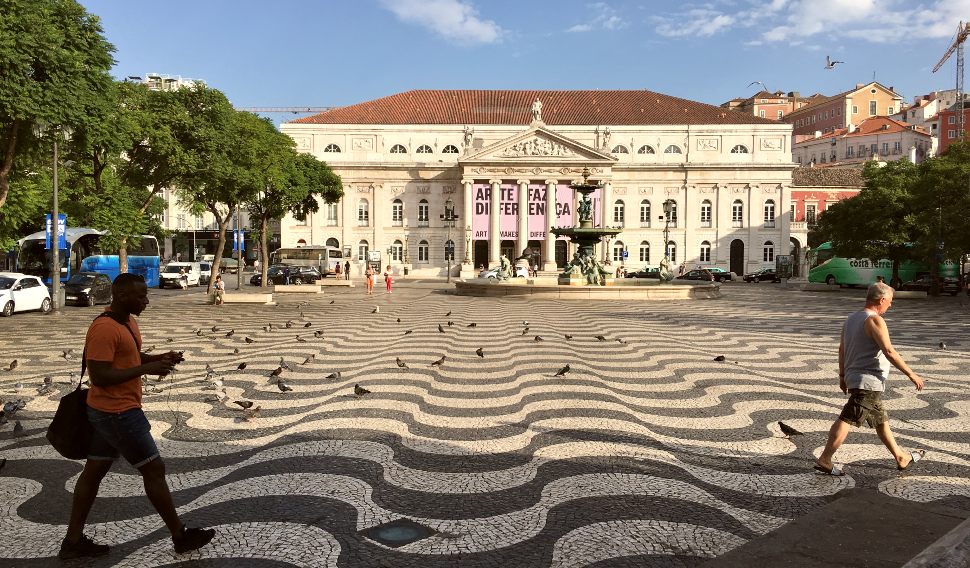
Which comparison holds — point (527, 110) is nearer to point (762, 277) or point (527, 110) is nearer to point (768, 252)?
point (768, 252)

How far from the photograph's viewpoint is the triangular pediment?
202ft

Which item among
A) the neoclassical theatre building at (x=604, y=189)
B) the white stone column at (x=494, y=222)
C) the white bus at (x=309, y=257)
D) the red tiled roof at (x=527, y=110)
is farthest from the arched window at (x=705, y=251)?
the white bus at (x=309, y=257)

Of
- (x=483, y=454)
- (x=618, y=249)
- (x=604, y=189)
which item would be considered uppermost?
(x=604, y=189)

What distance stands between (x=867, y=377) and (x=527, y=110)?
67.7 metres

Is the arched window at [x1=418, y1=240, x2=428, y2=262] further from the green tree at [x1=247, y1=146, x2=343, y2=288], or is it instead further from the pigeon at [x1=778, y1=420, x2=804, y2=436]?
the pigeon at [x1=778, y1=420, x2=804, y2=436]

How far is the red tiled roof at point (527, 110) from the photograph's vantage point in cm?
6681

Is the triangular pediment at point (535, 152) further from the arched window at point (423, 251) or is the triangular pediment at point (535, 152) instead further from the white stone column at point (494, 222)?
the arched window at point (423, 251)

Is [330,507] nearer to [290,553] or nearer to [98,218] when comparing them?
[290,553]

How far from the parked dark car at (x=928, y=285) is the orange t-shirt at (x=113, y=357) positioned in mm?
37485

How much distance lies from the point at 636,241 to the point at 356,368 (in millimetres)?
58597

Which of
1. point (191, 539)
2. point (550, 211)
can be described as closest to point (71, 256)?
point (191, 539)

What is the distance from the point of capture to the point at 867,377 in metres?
5.04

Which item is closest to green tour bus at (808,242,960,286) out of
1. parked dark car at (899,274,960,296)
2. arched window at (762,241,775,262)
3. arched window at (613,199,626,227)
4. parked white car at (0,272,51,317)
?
parked dark car at (899,274,960,296)

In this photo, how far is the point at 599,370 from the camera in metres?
9.75
